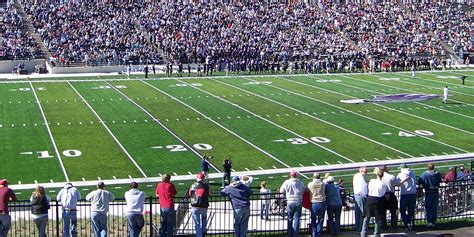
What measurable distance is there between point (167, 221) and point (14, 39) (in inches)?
1889

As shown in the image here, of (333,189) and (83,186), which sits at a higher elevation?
(333,189)

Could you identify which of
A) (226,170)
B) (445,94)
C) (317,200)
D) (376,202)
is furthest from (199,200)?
(445,94)

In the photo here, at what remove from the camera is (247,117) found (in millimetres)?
34438

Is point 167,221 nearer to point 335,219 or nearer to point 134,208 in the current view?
point 134,208

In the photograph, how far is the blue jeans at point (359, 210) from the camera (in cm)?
1433

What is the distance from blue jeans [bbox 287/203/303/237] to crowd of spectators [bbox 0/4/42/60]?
1798 inches

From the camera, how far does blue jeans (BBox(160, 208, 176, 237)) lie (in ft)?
45.9

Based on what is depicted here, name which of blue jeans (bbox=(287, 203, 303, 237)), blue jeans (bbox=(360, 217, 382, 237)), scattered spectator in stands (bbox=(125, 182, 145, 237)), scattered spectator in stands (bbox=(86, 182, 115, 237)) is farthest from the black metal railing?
scattered spectator in stands (bbox=(125, 182, 145, 237))

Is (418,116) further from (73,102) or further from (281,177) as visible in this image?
(73,102)

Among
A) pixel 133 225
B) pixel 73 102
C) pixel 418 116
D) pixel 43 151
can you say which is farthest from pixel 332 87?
pixel 133 225

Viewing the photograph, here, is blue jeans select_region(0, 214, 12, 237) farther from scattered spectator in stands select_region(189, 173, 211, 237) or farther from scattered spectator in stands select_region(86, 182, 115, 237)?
scattered spectator in stands select_region(189, 173, 211, 237)

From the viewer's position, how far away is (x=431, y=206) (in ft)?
49.8

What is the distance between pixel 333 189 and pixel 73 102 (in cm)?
2632

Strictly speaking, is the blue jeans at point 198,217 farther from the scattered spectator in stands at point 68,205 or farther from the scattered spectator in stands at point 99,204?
the scattered spectator in stands at point 68,205
